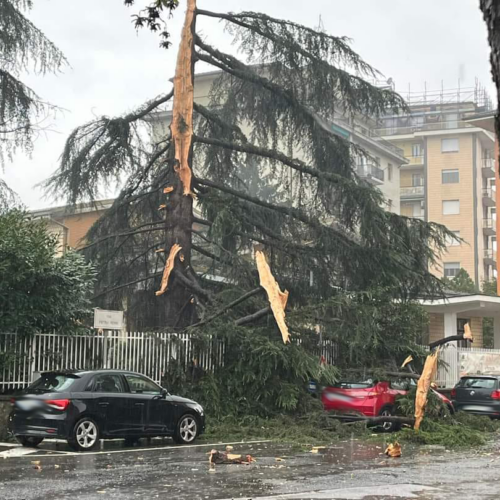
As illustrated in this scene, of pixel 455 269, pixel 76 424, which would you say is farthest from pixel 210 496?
pixel 455 269

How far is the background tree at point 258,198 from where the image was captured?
25203 mm

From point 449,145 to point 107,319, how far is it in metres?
71.2

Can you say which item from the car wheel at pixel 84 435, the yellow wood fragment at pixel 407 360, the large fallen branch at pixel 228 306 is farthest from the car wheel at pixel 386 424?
the car wheel at pixel 84 435

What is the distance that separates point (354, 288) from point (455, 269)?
6053 centimetres

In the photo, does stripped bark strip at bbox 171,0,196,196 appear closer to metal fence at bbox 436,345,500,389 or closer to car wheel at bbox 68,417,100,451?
car wheel at bbox 68,417,100,451

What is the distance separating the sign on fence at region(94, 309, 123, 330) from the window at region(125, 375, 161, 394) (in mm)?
2807

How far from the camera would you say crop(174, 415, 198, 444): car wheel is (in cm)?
1675

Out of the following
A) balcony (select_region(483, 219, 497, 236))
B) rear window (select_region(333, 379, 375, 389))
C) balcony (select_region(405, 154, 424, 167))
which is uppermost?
balcony (select_region(405, 154, 424, 167))

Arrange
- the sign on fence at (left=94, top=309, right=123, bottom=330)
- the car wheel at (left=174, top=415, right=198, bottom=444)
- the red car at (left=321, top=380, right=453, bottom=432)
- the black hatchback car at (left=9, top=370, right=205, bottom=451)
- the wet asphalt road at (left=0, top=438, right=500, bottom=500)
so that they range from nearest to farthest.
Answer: the wet asphalt road at (left=0, top=438, right=500, bottom=500)
the black hatchback car at (left=9, top=370, right=205, bottom=451)
the car wheel at (left=174, top=415, right=198, bottom=444)
the sign on fence at (left=94, top=309, right=123, bottom=330)
the red car at (left=321, top=380, right=453, bottom=432)

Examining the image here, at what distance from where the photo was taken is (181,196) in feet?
85.7

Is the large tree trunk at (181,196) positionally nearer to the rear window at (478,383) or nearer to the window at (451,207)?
the rear window at (478,383)

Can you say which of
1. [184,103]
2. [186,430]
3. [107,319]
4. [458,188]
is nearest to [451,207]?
[458,188]

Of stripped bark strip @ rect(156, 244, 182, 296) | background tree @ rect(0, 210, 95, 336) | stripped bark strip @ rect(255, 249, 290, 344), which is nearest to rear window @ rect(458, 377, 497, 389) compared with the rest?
stripped bark strip @ rect(255, 249, 290, 344)

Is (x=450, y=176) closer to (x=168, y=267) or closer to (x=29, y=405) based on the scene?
(x=168, y=267)
